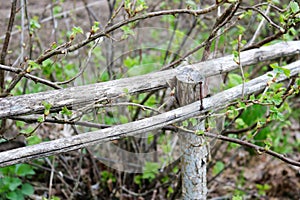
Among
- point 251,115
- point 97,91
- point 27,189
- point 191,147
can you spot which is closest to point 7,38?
point 97,91

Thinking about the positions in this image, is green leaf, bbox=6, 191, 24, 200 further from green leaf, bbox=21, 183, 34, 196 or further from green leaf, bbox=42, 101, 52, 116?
green leaf, bbox=42, 101, 52, 116

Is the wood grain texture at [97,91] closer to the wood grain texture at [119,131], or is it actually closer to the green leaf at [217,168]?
the wood grain texture at [119,131]

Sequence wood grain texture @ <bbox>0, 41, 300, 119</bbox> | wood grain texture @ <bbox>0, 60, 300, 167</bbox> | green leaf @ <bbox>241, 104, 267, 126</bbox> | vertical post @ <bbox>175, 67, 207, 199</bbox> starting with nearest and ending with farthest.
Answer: wood grain texture @ <bbox>0, 60, 300, 167</bbox>
wood grain texture @ <bbox>0, 41, 300, 119</bbox>
vertical post @ <bbox>175, 67, 207, 199</bbox>
green leaf @ <bbox>241, 104, 267, 126</bbox>

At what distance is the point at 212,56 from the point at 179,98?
14.0 inches

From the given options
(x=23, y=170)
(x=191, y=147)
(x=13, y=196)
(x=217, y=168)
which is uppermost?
(x=191, y=147)

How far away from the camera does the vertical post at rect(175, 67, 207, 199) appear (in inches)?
70.7

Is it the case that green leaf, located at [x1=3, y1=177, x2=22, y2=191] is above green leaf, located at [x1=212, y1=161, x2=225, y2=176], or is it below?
above

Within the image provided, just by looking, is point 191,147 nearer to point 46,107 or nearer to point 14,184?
point 46,107

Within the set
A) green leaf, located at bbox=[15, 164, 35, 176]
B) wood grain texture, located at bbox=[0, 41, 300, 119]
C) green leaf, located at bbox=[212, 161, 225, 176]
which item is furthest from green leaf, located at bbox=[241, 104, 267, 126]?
green leaf, located at bbox=[15, 164, 35, 176]

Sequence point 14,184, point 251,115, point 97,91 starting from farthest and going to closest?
point 251,115
point 14,184
point 97,91

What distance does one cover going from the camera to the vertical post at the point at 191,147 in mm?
1795

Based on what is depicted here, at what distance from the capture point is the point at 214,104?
1.80 m

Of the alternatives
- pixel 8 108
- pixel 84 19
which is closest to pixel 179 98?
pixel 8 108

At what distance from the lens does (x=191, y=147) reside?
6.28 feet
